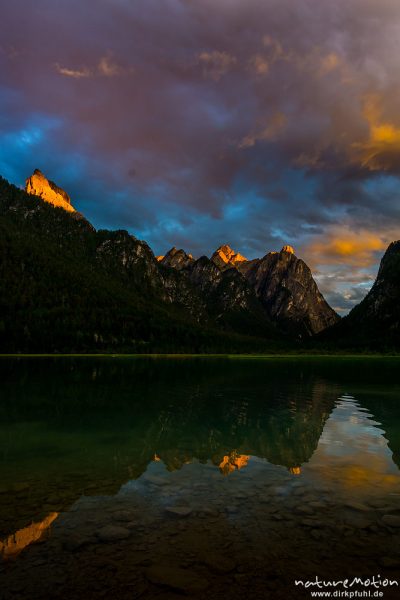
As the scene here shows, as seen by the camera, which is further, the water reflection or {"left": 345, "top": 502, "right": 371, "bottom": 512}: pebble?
{"left": 345, "top": 502, "right": 371, "bottom": 512}: pebble

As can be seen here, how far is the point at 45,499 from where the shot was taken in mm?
14984

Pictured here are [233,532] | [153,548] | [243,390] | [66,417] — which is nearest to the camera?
[153,548]

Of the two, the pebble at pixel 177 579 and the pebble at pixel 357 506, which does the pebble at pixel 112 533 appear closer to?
the pebble at pixel 177 579

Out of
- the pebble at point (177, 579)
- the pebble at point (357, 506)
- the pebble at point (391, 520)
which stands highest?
the pebble at point (391, 520)

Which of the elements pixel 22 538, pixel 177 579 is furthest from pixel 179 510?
pixel 22 538

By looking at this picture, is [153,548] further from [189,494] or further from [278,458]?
[278,458]

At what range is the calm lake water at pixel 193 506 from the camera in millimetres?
9742

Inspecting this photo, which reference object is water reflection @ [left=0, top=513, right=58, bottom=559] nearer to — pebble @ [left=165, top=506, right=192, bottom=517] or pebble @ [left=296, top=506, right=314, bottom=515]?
pebble @ [left=165, top=506, right=192, bottom=517]

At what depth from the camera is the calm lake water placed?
384 inches

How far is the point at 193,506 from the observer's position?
1460cm

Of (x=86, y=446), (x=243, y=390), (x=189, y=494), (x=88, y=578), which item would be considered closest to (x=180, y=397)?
(x=243, y=390)

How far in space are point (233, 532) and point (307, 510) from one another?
11.5ft

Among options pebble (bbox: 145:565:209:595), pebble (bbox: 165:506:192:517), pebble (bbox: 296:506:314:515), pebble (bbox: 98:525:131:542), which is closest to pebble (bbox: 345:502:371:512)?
pebble (bbox: 296:506:314:515)

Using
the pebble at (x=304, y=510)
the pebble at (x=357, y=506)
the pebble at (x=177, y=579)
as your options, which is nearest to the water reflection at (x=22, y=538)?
the pebble at (x=177, y=579)
